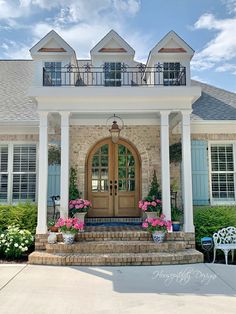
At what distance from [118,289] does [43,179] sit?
3631 millimetres

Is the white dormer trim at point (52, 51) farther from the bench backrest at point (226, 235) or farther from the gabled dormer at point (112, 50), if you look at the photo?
the bench backrest at point (226, 235)

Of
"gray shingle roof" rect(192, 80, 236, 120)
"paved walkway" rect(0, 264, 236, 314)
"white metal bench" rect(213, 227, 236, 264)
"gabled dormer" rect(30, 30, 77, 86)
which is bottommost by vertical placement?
"paved walkway" rect(0, 264, 236, 314)

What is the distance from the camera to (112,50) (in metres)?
9.86

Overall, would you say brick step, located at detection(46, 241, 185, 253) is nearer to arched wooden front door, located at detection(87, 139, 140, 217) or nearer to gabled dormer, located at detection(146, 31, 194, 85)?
arched wooden front door, located at detection(87, 139, 140, 217)

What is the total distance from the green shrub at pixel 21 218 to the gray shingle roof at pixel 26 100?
284 centimetres

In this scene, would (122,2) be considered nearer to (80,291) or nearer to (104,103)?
(104,103)

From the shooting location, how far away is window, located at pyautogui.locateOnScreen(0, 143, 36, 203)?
31.3 feet

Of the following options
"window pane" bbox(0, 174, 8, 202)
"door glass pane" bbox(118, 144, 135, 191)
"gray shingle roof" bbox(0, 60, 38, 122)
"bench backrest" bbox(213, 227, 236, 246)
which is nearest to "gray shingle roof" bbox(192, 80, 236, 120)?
"door glass pane" bbox(118, 144, 135, 191)

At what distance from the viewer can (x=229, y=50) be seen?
11820 millimetres

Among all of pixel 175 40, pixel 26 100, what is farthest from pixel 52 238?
pixel 175 40

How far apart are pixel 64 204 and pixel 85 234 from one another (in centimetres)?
94

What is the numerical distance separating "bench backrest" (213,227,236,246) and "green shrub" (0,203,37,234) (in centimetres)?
479

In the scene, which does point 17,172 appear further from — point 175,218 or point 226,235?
point 226,235

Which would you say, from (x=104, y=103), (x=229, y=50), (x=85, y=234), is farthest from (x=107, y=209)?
(x=229, y=50)
